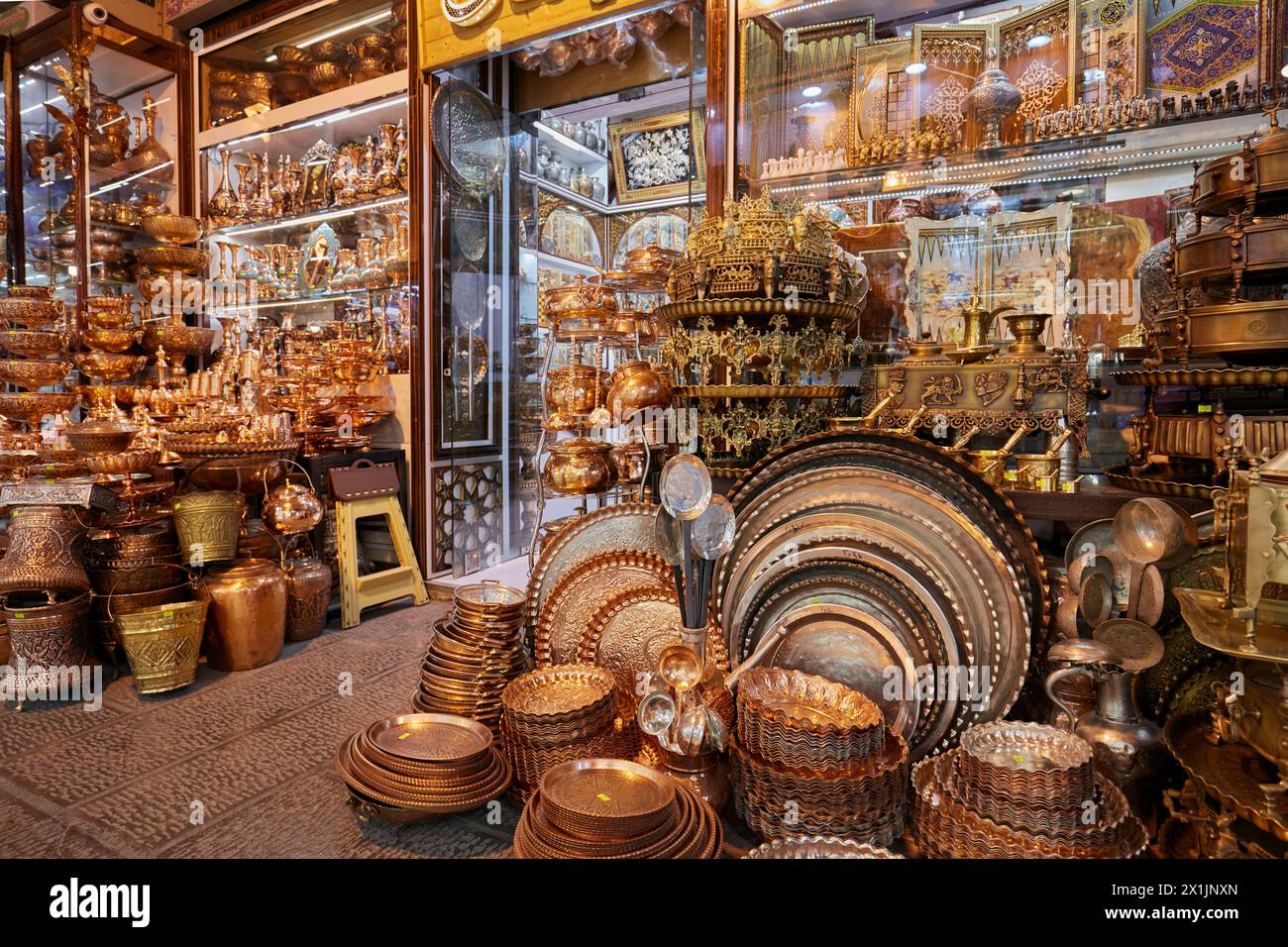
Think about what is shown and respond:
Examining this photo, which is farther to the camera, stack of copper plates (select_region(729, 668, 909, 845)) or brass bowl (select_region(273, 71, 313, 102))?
brass bowl (select_region(273, 71, 313, 102))

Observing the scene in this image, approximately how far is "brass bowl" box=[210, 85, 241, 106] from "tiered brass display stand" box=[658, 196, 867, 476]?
13.4 ft

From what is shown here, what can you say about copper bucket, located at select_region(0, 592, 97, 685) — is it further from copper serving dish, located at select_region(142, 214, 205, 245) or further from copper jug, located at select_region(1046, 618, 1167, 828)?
copper jug, located at select_region(1046, 618, 1167, 828)

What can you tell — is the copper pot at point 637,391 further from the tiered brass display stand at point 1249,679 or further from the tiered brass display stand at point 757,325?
the tiered brass display stand at point 1249,679

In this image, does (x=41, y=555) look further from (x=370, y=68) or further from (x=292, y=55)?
(x=292, y=55)

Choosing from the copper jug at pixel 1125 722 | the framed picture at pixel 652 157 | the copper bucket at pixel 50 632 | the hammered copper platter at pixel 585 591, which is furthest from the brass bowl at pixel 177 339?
the copper jug at pixel 1125 722

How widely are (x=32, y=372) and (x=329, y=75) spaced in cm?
241

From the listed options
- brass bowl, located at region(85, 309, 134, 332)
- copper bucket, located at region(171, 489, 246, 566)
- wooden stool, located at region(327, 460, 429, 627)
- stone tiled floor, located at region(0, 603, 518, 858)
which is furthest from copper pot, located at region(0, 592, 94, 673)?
brass bowl, located at region(85, 309, 134, 332)

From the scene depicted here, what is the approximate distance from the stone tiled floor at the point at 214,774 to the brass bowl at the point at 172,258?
2.65m

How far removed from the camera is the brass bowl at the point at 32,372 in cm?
361

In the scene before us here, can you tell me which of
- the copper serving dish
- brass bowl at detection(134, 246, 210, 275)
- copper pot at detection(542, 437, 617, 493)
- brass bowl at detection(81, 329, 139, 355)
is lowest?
copper pot at detection(542, 437, 617, 493)

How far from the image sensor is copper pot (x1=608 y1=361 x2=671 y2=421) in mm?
2551

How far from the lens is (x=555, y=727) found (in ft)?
5.41
